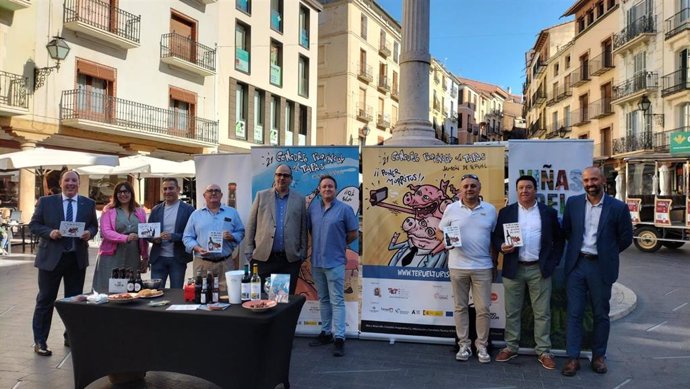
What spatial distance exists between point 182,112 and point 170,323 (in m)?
18.9

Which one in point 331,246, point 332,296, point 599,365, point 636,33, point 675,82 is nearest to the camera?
point 599,365

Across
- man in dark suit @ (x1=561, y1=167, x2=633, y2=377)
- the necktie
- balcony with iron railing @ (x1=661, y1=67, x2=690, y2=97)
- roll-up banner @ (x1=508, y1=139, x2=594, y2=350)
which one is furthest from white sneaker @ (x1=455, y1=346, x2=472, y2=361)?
balcony with iron railing @ (x1=661, y1=67, x2=690, y2=97)

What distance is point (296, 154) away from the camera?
5.82 m

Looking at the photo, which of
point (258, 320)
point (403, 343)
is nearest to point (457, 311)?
point (403, 343)

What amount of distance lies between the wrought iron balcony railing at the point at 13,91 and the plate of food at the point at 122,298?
45.9 feet

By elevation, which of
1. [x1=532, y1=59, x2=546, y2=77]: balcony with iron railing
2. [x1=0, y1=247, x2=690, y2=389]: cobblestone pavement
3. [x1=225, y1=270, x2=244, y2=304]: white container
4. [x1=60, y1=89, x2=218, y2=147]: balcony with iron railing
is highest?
[x1=532, y1=59, x2=546, y2=77]: balcony with iron railing

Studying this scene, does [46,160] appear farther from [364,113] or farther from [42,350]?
[364,113]

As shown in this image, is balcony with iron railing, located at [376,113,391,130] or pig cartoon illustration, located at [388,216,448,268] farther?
balcony with iron railing, located at [376,113,391,130]

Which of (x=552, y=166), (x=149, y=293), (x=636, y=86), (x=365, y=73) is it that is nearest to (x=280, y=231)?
(x=149, y=293)

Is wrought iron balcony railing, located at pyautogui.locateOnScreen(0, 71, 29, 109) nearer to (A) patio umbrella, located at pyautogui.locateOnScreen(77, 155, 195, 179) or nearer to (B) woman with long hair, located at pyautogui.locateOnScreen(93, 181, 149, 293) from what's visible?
(A) patio umbrella, located at pyautogui.locateOnScreen(77, 155, 195, 179)

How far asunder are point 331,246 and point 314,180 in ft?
3.14

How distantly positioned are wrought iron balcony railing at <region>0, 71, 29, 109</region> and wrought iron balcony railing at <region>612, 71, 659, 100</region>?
28.4 metres

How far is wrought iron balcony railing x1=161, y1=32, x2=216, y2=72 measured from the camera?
2033cm

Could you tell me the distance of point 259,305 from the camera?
12.1 ft
